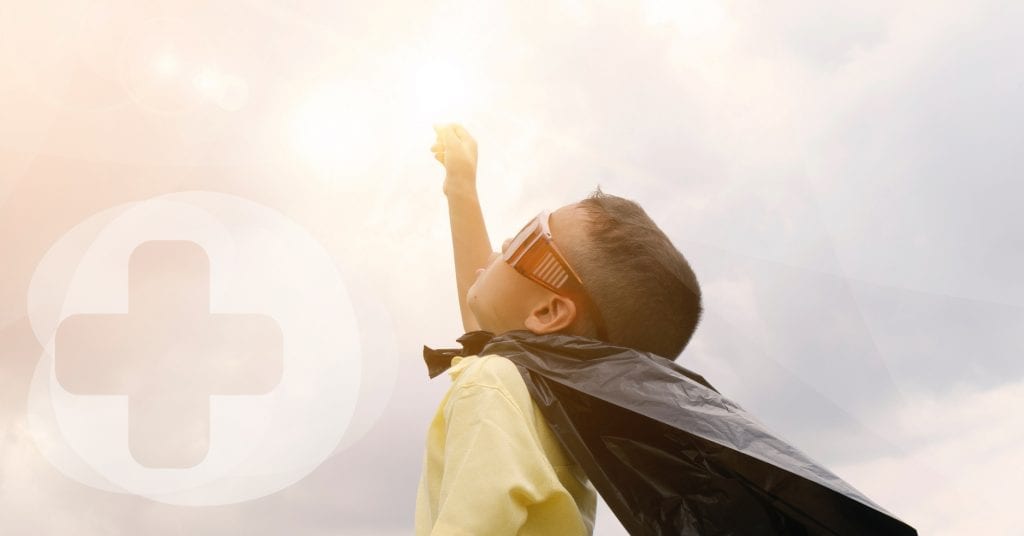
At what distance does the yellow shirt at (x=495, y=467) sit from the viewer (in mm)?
2031

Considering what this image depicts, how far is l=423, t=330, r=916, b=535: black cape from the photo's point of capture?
2.23 metres

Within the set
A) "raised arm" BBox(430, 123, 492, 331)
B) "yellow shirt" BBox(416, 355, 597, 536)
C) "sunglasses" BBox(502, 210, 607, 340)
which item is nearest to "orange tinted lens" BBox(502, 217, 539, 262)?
"sunglasses" BBox(502, 210, 607, 340)

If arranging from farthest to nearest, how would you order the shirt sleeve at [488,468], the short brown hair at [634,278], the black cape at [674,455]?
1. the short brown hair at [634,278]
2. the black cape at [674,455]
3. the shirt sleeve at [488,468]

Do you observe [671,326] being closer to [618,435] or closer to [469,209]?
[618,435]

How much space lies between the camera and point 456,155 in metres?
3.87

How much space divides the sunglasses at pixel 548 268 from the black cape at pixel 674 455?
10.4 inches

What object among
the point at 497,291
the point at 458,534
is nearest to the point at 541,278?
the point at 497,291

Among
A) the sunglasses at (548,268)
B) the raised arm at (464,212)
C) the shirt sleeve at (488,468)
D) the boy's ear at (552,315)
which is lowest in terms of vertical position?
the shirt sleeve at (488,468)

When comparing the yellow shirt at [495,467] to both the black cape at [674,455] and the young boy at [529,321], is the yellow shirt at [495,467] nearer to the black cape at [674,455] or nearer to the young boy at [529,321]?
the young boy at [529,321]

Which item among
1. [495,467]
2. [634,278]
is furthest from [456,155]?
[495,467]

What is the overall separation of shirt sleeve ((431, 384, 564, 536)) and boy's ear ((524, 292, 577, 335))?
2.19 feet

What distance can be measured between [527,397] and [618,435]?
316 mm

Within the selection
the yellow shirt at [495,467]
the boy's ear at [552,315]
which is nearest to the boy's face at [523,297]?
the boy's ear at [552,315]

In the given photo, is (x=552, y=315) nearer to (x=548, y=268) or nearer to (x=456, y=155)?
(x=548, y=268)
